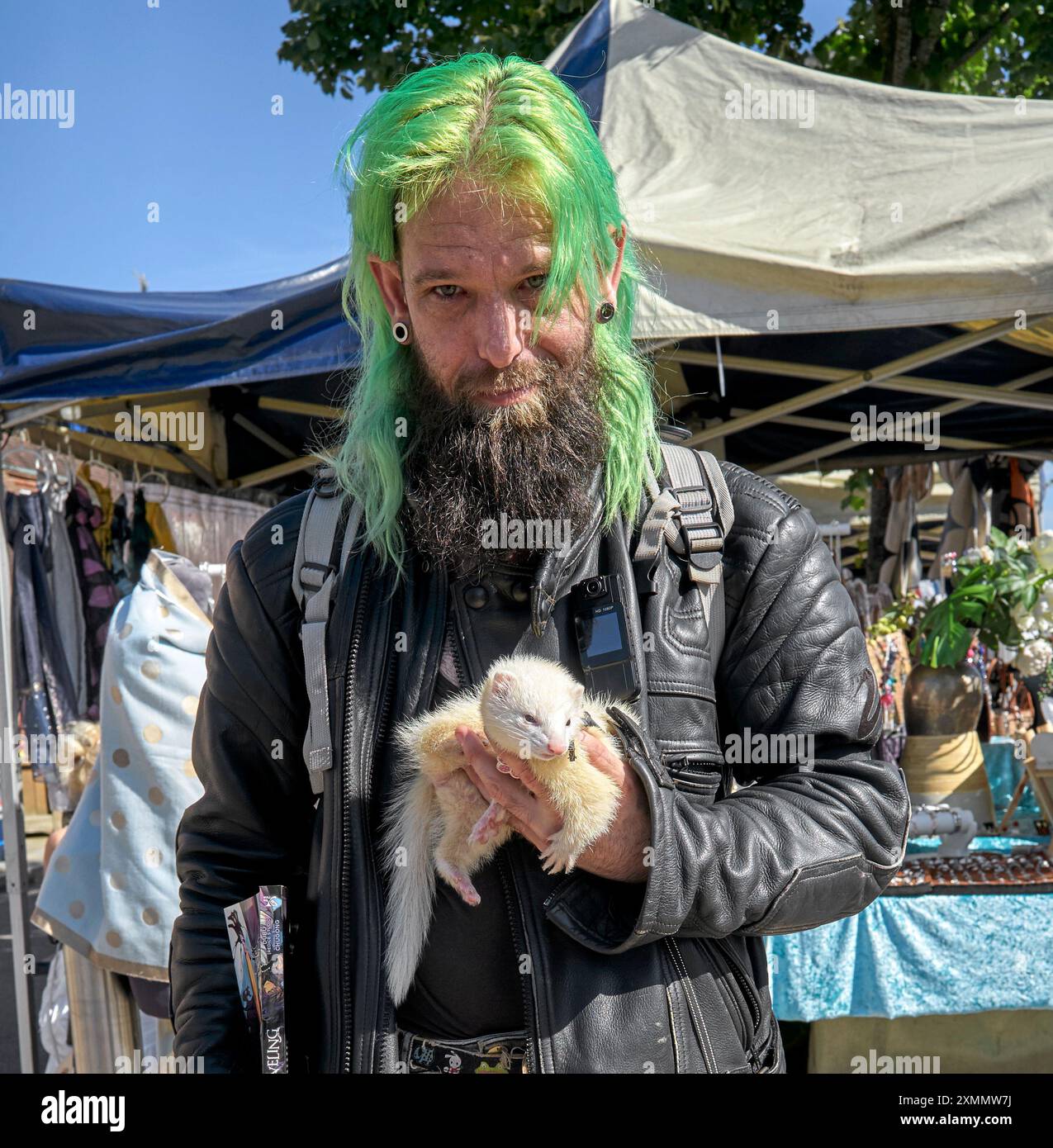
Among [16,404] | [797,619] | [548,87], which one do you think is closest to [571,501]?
[797,619]

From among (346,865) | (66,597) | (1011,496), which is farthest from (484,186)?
(1011,496)

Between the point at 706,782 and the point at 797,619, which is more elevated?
the point at 797,619

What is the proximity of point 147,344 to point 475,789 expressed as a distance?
377 cm

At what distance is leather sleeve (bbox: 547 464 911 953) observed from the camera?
1.26 metres

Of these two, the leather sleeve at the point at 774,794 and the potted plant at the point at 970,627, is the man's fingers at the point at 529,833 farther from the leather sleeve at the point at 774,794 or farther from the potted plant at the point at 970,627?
the potted plant at the point at 970,627

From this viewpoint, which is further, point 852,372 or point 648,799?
point 852,372

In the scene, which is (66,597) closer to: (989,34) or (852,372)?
(852,372)

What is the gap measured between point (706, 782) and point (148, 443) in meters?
5.76

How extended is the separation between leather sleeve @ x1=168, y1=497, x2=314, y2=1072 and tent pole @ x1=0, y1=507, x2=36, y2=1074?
10.5ft

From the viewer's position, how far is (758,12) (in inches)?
401

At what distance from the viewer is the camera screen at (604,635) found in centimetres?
143

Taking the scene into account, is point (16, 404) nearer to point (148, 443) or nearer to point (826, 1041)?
point (148, 443)

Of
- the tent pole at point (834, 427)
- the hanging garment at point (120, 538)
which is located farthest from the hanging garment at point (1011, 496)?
the hanging garment at point (120, 538)

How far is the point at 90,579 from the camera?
6570mm
